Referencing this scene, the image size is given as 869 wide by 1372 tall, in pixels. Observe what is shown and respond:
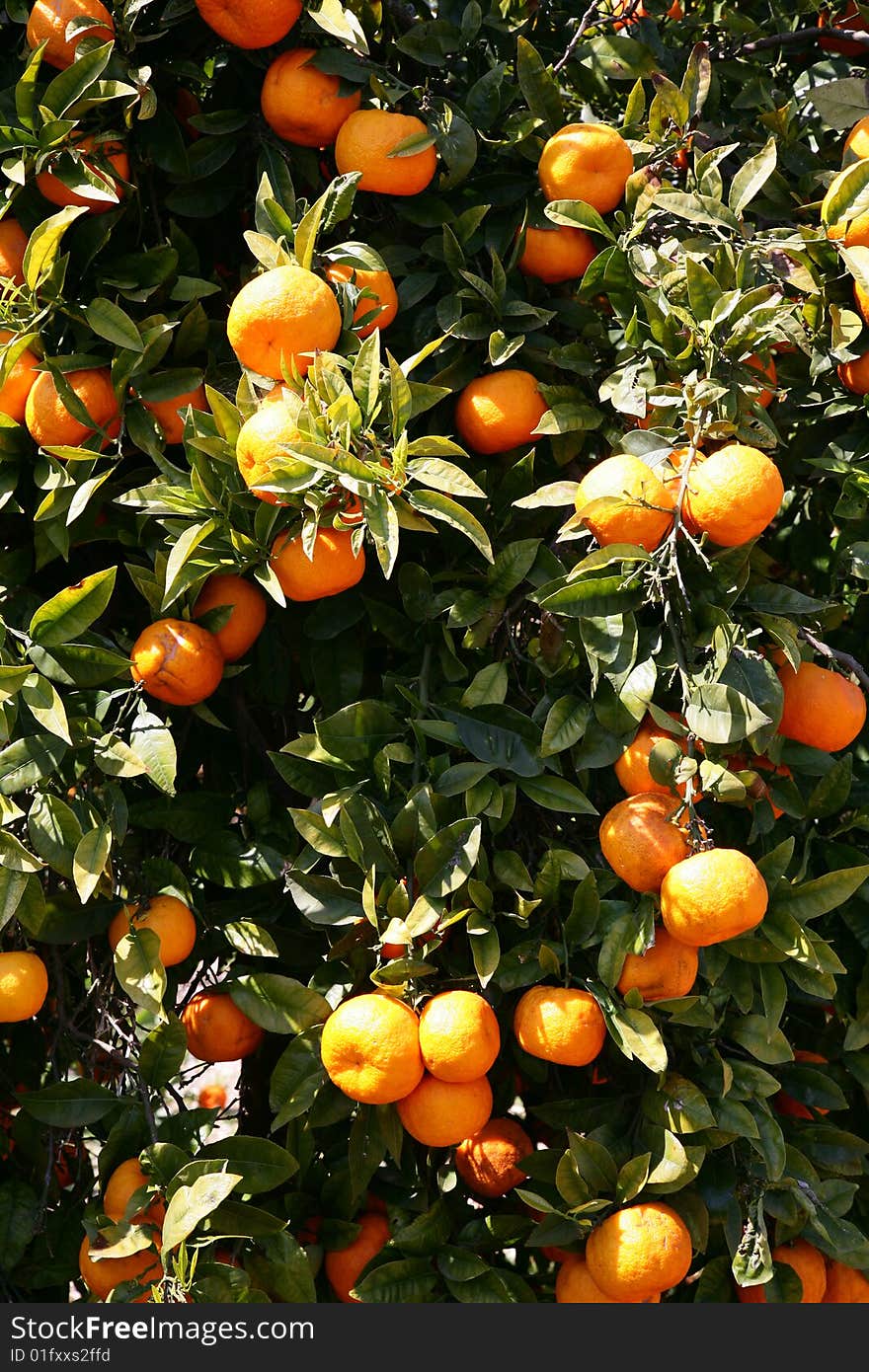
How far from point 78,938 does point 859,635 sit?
1353mm

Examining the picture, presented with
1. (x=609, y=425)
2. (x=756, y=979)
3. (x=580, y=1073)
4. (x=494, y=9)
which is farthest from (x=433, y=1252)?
(x=494, y=9)

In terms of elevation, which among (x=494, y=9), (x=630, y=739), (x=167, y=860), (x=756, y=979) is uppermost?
(x=494, y=9)

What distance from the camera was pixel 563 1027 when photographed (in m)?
1.50

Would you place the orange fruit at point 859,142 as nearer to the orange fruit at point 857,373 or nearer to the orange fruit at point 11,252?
the orange fruit at point 857,373

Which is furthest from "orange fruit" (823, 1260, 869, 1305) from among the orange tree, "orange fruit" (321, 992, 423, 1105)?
"orange fruit" (321, 992, 423, 1105)

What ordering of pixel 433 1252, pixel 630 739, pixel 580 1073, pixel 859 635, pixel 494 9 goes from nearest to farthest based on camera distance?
1. pixel 630 739
2. pixel 433 1252
3. pixel 580 1073
4. pixel 494 9
5. pixel 859 635

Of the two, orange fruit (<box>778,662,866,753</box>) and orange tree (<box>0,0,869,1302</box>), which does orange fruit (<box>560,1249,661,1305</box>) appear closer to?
orange tree (<box>0,0,869,1302</box>)

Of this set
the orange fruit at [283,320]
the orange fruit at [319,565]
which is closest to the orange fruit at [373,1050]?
the orange fruit at [319,565]

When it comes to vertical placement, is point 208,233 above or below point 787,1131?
above

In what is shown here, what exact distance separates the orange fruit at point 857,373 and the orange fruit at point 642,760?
577 millimetres

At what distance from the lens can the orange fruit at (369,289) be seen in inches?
64.0

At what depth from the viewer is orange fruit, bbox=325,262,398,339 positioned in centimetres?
163

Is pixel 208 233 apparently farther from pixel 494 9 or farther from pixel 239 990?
pixel 239 990

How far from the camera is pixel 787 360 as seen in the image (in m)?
1.85
